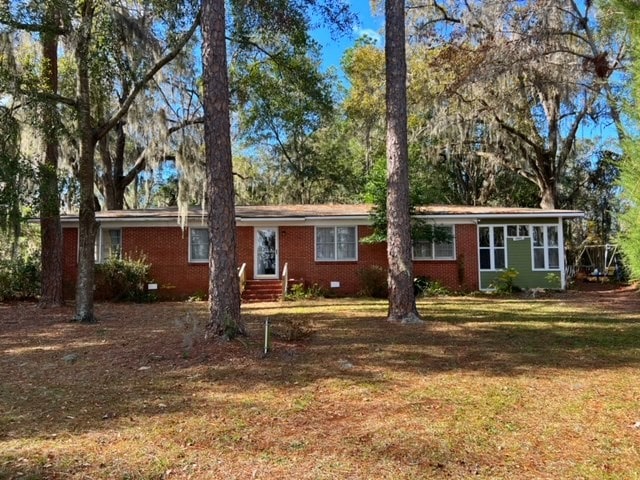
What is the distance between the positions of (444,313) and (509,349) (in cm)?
389

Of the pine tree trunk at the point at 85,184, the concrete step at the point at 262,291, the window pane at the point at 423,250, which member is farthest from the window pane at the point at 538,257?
the pine tree trunk at the point at 85,184

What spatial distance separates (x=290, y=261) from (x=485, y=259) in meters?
6.66

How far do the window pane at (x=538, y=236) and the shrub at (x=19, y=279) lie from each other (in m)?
16.0

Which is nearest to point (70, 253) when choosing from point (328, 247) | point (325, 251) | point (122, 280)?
point (122, 280)

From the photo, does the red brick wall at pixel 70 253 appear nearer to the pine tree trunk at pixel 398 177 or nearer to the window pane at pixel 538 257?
the pine tree trunk at pixel 398 177

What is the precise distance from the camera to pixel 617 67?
15.6 m

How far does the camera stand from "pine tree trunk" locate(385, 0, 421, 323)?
358 inches

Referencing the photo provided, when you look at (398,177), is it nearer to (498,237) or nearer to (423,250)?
(423,250)

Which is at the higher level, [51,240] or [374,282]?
[51,240]

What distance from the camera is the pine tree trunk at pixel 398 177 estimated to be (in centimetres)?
910

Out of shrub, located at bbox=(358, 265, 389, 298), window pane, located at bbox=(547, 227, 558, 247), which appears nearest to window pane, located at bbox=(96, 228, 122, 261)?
shrub, located at bbox=(358, 265, 389, 298)

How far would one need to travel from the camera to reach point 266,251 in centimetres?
1686

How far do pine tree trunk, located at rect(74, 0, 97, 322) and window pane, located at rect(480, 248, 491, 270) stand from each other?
40.1 ft

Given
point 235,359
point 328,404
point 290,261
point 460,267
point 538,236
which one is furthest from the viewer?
point 538,236
